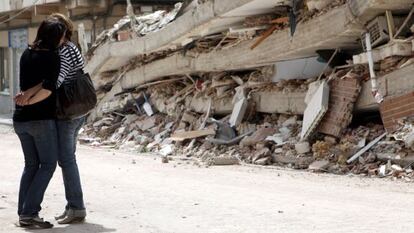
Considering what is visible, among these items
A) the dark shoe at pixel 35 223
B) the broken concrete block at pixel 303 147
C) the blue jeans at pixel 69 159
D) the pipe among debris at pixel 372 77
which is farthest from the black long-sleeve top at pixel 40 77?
the broken concrete block at pixel 303 147

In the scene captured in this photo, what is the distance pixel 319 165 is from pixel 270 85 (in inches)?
137

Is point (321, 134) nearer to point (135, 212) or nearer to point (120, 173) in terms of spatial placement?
point (120, 173)

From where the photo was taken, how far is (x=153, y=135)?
16188 mm

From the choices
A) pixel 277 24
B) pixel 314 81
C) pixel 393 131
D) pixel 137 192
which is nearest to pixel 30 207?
pixel 137 192

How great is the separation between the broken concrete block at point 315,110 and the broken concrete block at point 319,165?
0.83m

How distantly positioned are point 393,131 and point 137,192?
370 centimetres

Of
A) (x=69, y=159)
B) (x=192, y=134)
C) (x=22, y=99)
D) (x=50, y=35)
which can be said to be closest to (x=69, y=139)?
(x=69, y=159)

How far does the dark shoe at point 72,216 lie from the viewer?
576 cm

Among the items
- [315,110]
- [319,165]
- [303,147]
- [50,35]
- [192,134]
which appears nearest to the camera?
[50,35]

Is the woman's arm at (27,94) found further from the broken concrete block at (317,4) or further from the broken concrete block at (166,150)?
the broken concrete block at (166,150)

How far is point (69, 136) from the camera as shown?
5648 mm

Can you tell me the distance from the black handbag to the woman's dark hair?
0.31 m

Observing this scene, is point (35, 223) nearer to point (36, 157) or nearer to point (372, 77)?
point (36, 157)

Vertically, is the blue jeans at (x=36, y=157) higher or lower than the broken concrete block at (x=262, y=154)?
higher
